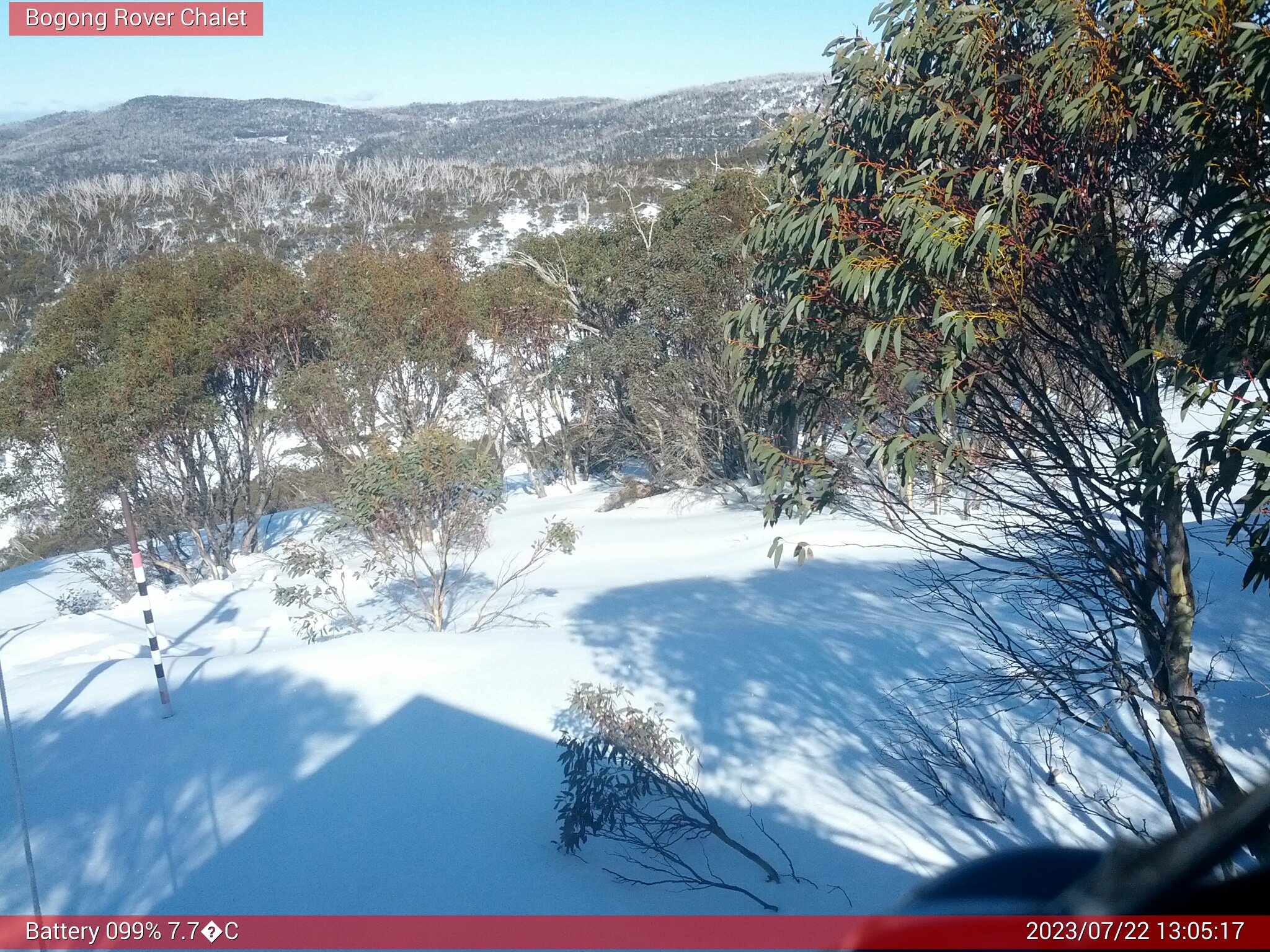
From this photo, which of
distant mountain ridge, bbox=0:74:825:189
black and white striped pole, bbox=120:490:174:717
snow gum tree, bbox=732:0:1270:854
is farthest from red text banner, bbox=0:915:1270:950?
distant mountain ridge, bbox=0:74:825:189

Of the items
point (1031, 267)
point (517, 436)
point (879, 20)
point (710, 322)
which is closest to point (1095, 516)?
point (1031, 267)

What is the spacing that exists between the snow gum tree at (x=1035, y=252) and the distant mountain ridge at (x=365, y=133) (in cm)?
4839

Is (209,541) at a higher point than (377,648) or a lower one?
lower

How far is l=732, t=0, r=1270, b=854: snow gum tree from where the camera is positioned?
3.01 metres

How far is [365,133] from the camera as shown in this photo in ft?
257

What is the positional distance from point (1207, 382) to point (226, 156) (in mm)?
70657

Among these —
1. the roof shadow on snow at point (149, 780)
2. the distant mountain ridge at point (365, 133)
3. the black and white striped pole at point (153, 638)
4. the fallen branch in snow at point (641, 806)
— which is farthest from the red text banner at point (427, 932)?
the distant mountain ridge at point (365, 133)

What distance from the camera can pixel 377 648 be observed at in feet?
23.1

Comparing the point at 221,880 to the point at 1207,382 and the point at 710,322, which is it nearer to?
the point at 1207,382

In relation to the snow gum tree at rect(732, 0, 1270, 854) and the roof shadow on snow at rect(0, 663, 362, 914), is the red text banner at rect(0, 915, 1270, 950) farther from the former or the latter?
the snow gum tree at rect(732, 0, 1270, 854)

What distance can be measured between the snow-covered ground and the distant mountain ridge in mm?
46648

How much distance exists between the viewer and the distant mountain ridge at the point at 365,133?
191 ft

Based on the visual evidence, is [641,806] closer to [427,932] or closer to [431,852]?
Answer: [431,852]

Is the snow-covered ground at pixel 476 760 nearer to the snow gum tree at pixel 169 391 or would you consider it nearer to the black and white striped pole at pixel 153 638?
the black and white striped pole at pixel 153 638
